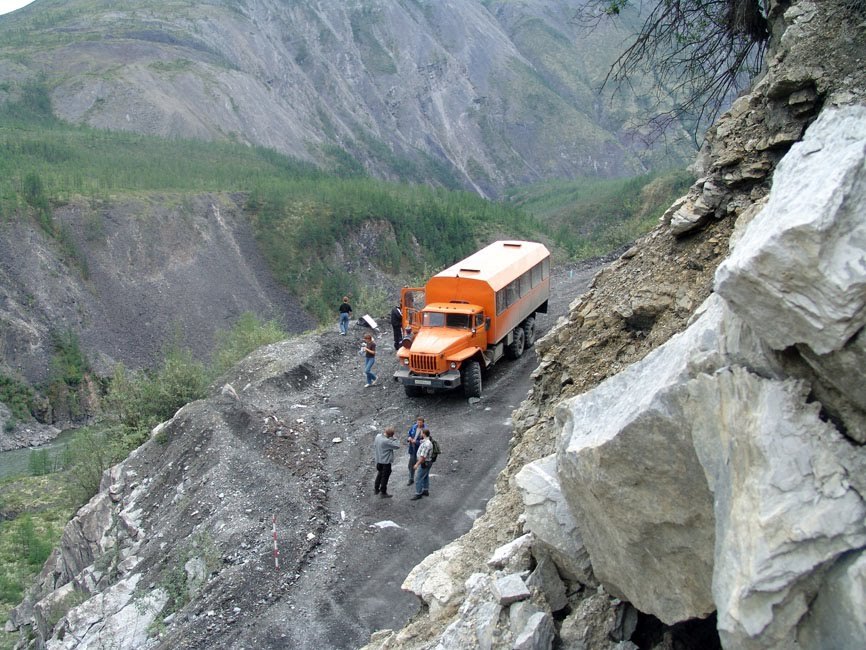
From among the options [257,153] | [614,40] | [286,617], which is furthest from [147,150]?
[614,40]

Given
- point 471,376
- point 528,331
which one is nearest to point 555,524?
point 471,376

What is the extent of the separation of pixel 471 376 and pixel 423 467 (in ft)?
14.2

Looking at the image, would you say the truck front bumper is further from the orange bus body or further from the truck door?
the truck door

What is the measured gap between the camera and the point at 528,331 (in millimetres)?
20703

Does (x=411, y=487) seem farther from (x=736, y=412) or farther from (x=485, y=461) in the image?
(x=736, y=412)

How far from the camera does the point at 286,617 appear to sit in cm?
1084

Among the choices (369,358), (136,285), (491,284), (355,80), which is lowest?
(136,285)

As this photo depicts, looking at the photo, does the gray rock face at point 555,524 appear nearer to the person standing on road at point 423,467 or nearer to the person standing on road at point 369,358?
the person standing on road at point 423,467

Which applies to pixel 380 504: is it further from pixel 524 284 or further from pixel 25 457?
pixel 25 457

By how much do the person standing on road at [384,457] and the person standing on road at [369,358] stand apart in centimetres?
548

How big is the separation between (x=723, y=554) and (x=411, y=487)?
10.4 meters

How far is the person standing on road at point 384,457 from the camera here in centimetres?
1348

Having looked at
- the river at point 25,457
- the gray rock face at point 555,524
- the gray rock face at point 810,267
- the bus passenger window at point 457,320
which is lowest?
the river at point 25,457

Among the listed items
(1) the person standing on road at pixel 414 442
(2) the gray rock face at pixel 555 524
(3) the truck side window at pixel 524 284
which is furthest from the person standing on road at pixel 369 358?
(2) the gray rock face at pixel 555 524
